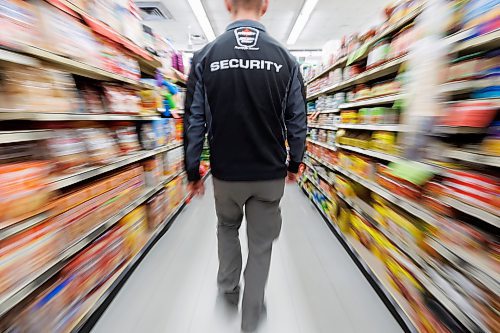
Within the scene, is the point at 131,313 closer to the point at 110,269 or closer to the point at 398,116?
the point at 110,269

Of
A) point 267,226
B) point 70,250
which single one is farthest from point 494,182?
point 70,250

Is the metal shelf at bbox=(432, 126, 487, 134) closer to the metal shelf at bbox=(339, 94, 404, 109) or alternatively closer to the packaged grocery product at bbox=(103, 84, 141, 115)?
the metal shelf at bbox=(339, 94, 404, 109)

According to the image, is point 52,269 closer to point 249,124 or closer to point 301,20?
point 249,124

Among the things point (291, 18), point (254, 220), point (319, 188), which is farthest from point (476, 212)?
point (291, 18)

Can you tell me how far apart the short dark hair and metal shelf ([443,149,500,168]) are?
1081 millimetres

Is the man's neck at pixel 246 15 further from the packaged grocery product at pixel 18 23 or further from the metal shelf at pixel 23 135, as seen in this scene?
the metal shelf at pixel 23 135

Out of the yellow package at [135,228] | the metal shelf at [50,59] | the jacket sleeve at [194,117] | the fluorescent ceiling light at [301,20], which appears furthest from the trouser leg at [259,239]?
the fluorescent ceiling light at [301,20]

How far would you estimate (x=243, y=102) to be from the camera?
105 cm

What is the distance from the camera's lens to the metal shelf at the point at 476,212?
2.57 ft

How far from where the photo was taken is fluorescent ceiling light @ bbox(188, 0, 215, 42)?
452 cm

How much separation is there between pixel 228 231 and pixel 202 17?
550 centimetres

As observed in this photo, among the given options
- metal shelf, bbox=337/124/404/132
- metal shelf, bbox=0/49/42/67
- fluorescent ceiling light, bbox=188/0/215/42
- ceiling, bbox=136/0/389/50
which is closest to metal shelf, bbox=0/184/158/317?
metal shelf, bbox=0/49/42/67

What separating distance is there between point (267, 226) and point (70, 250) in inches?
38.4

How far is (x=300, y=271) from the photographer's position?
1788 millimetres
